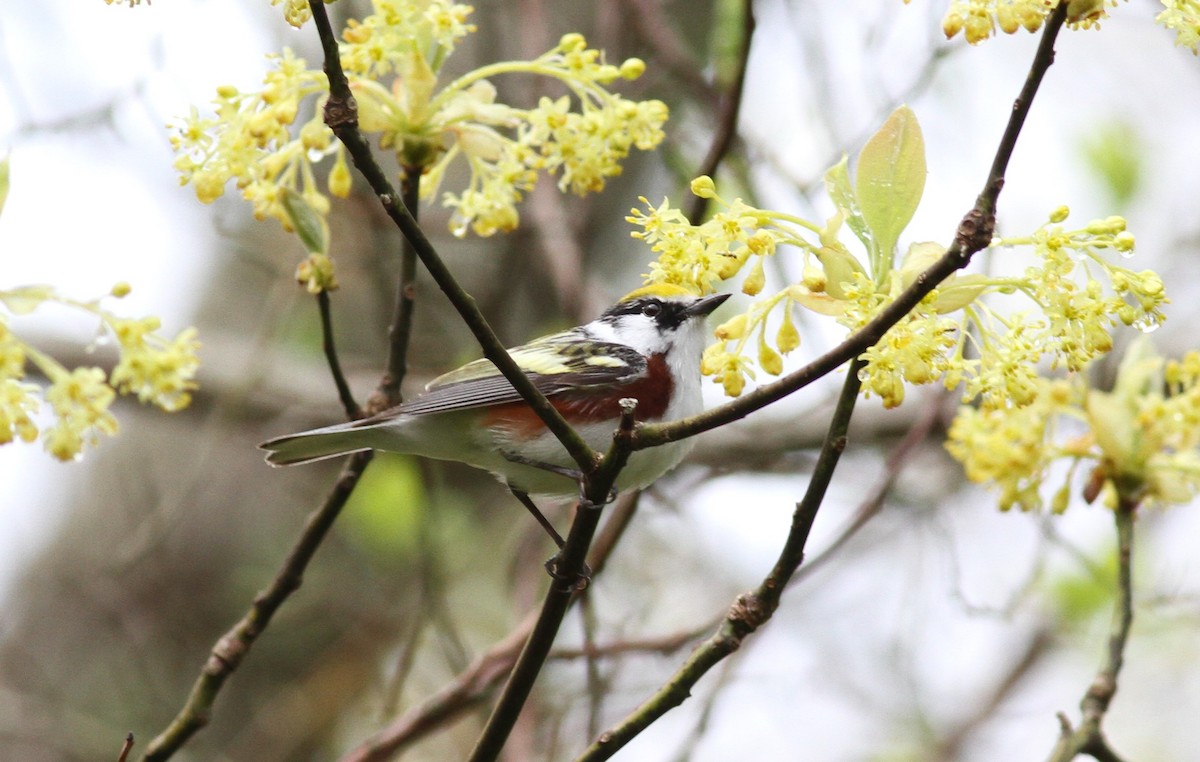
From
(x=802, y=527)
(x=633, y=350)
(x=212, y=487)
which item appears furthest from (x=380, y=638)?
(x=802, y=527)

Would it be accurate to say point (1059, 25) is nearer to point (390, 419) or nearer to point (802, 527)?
point (802, 527)

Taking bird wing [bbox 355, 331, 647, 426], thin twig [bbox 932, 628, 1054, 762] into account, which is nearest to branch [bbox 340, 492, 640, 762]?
bird wing [bbox 355, 331, 647, 426]

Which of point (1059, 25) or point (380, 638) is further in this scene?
point (380, 638)

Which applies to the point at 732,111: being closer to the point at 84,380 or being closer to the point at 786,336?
the point at 786,336

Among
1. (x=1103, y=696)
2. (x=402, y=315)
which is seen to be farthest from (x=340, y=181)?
(x=1103, y=696)

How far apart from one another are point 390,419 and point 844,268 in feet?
4.63

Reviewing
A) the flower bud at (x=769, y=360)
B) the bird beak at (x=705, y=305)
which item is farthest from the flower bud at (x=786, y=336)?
the bird beak at (x=705, y=305)

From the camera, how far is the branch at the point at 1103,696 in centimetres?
271

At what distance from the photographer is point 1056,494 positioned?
2.97 metres

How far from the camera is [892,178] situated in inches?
81.2

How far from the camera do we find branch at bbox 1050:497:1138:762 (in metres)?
2.71

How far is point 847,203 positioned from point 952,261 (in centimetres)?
43

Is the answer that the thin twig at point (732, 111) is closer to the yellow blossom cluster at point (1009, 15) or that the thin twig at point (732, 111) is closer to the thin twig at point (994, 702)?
the yellow blossom cluster at point (1009, 15)

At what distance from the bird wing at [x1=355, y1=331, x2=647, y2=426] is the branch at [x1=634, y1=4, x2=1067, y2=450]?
1511 millimetres
